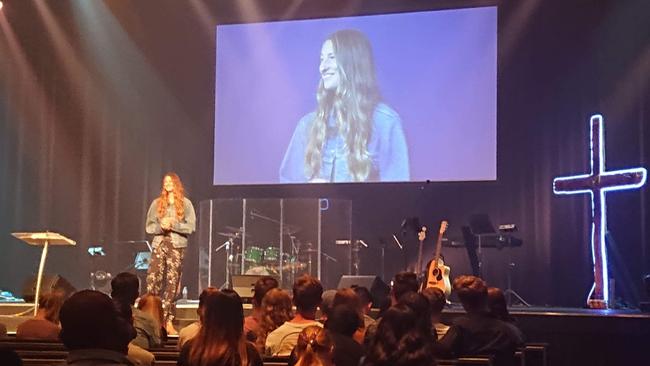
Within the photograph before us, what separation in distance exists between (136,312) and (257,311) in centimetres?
80

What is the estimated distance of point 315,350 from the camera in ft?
10.0

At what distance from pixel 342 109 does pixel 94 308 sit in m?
8.96

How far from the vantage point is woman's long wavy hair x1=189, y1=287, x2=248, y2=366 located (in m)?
3.19

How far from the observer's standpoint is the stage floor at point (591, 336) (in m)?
6.90

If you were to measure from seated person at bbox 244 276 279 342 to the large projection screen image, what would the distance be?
20.2 ft

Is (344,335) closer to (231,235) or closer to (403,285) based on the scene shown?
(403,285)

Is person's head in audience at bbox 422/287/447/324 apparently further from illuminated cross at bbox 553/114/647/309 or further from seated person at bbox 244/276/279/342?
illuminated cross at bbox 553/114/647/309

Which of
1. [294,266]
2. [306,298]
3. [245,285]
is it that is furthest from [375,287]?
[306,298]

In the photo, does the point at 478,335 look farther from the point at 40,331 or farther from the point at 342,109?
the point at 342,109

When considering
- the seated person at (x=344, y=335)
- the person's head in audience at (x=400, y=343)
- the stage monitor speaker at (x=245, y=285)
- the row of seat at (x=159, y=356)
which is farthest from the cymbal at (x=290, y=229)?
the person's head in audience at (x=400, y=343)

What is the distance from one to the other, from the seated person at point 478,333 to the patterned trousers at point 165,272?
4.74 meters

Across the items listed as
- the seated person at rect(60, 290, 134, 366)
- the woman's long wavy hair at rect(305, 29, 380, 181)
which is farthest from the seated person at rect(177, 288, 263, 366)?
the woman's long wavy hair at rect(305, 29, 380, 181)

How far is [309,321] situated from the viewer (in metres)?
4.29

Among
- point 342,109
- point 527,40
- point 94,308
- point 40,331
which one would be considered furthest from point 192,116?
point 94,308
